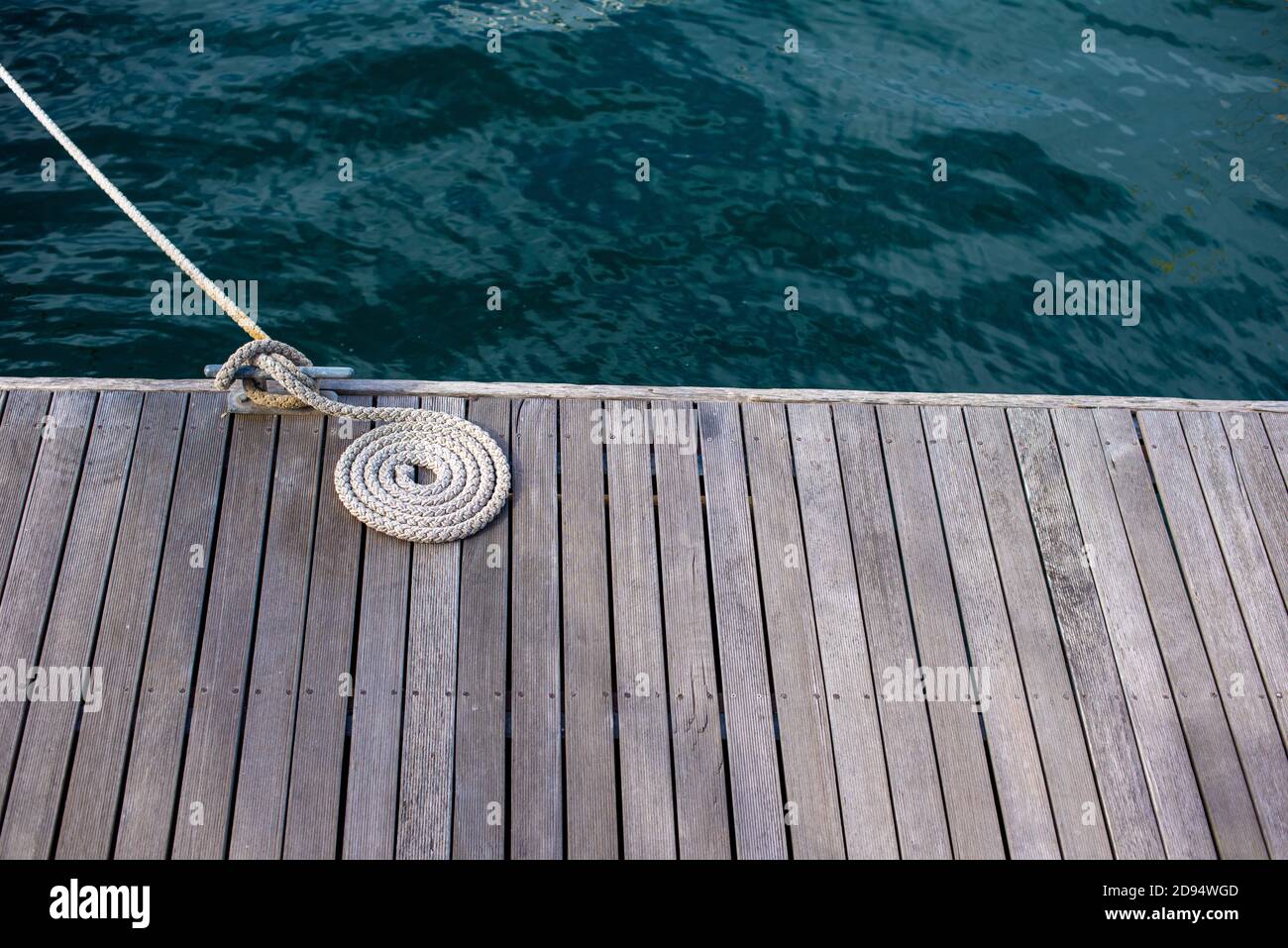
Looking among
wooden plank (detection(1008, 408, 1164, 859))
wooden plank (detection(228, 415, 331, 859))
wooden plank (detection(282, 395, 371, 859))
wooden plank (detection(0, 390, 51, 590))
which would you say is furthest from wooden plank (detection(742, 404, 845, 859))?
wooden plank (detection(0, 390, 51, 590))

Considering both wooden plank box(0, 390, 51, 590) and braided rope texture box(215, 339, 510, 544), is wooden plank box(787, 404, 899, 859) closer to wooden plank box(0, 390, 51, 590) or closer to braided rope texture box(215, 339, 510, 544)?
braided rope texture box(215, 339, 510, 544)

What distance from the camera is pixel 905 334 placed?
694 centimetres

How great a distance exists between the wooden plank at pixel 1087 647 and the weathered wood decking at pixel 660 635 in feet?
0.04

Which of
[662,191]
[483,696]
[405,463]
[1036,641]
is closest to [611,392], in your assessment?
[405,463]

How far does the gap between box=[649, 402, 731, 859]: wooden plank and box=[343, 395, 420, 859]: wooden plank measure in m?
0.90

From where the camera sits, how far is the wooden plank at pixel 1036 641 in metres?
3.71

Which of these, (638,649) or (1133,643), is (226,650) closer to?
(638,649)

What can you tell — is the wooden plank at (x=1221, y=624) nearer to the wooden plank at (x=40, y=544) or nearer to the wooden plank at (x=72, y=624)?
the wooden plank at (x=72, y=624)

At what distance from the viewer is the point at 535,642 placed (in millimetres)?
3943

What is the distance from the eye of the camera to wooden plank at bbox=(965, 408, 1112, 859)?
3.71 m
